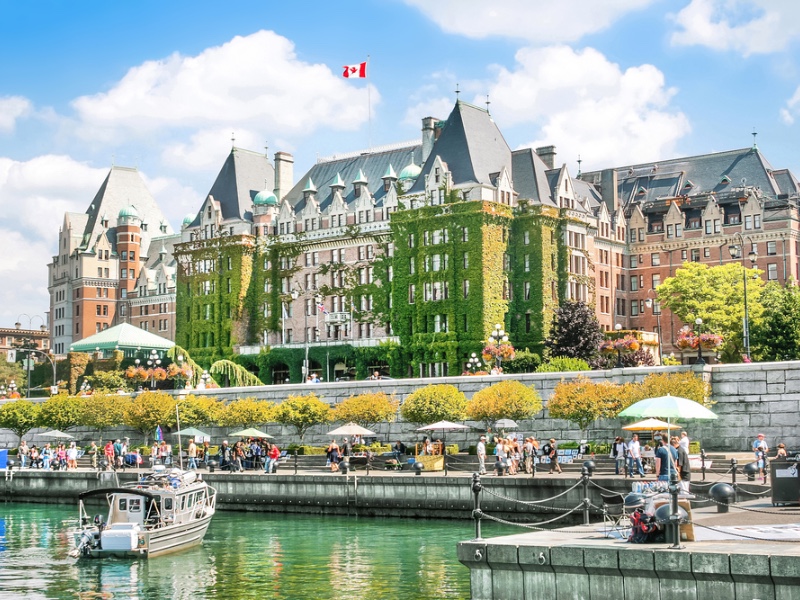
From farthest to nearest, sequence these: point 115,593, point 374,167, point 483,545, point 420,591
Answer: point 374,167 < point 115,593 < point 420,591 < point 483,545

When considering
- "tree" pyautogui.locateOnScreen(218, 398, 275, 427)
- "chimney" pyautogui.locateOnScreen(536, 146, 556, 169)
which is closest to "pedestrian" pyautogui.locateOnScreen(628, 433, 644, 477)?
"tree" pyautogui.locateOnScreen(218, 398, 275, 427)

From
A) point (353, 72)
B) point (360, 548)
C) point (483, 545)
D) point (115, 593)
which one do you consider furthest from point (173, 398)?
point (483, 545)

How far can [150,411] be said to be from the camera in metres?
73.8

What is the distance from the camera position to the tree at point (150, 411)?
2904 inches

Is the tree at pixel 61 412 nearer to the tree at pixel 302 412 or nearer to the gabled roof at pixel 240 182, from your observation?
the tree at pixel 302 412

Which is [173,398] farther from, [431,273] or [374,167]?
[374,167]

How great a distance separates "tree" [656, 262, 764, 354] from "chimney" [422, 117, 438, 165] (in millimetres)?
23689

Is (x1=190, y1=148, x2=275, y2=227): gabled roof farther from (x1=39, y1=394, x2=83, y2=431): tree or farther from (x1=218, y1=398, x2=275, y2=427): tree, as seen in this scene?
(x1=218, y1=398, x2=275, y2=427): tree

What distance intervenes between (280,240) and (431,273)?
20.6 meters

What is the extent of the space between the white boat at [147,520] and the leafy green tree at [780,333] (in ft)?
159

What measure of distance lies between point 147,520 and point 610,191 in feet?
267

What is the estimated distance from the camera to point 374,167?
4328 inches

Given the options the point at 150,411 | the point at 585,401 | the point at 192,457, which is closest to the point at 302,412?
the point at 192,457

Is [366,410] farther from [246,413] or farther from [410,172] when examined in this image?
[410,172]
